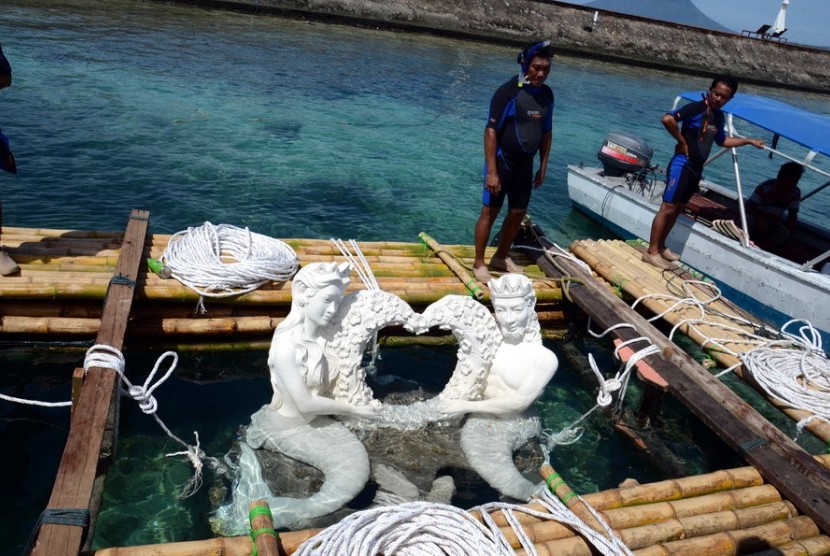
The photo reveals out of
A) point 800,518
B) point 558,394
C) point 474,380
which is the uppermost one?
point 474,380

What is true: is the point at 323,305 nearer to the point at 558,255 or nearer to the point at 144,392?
the point at 144,392

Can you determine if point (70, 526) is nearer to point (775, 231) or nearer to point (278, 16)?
point (775, 231)

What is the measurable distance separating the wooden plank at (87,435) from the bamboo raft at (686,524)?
736 mm

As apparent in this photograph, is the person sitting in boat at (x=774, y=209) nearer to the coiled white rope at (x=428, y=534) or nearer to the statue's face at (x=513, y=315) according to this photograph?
the statue's face at (x=513, y=315)

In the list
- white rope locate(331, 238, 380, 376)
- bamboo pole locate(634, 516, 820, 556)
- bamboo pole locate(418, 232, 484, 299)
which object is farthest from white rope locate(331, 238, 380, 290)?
bamboo pole locate(634, 516, 820, 556)

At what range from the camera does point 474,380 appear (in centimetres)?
523

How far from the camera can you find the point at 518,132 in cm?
643

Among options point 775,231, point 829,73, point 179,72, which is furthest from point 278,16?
point 829,73

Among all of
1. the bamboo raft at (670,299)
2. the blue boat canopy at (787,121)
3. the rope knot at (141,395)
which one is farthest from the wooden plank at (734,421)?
the rope knot at (141,395)

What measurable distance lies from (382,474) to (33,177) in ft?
30.2

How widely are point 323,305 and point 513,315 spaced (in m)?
1.59

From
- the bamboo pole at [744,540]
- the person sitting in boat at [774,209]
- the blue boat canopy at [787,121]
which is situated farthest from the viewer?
the person sitting in boat at [774,209]

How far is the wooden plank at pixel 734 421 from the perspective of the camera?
4.82m

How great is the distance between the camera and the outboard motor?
12383 mm
